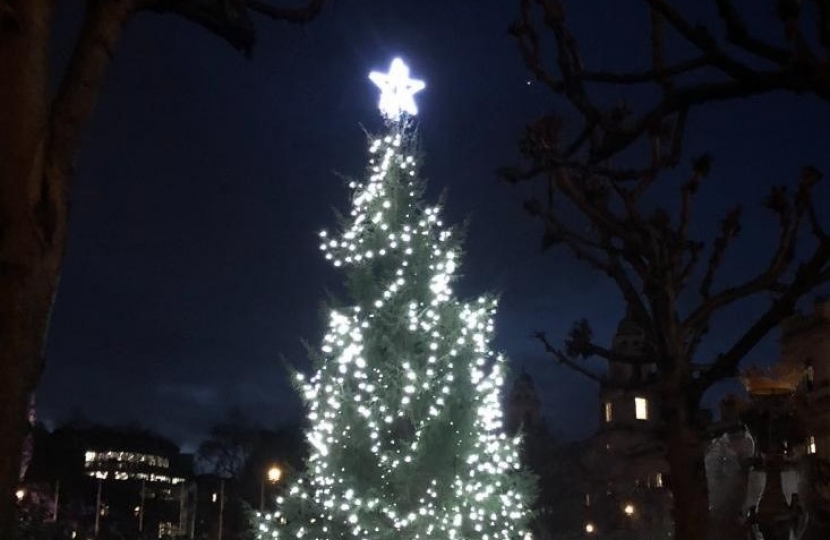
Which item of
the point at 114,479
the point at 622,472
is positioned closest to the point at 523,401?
the point at 622,472

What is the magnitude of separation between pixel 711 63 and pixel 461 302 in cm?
1344

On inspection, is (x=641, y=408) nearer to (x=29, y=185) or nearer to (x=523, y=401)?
(x=523, y=401)

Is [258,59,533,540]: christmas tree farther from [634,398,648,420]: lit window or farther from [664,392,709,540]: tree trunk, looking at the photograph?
[634,398,648,420]: lit window

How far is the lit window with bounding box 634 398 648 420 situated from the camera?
7512 cm

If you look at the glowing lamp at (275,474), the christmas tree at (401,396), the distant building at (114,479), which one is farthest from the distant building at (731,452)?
the distant building at (114,479)

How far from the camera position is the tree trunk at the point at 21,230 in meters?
3.57

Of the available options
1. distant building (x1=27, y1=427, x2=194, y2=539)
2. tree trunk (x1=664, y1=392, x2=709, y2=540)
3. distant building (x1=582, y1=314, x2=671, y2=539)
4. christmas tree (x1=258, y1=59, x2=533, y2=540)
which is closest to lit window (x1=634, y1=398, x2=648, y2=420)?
distant building (x1=582, y1=314, x2=671, y2=539)

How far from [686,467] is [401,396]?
618cm

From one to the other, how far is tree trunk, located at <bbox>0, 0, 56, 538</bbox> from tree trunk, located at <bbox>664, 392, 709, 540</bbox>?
387 inches

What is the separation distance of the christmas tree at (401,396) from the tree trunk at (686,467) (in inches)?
203

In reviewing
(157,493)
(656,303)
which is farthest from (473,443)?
(157,493)

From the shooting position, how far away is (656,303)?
1307cm

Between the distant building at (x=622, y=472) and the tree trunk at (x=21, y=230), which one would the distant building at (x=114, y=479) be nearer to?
the distant building at (x=622, y=472)

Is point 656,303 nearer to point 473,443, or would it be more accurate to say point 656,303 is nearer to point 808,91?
point 473,443
